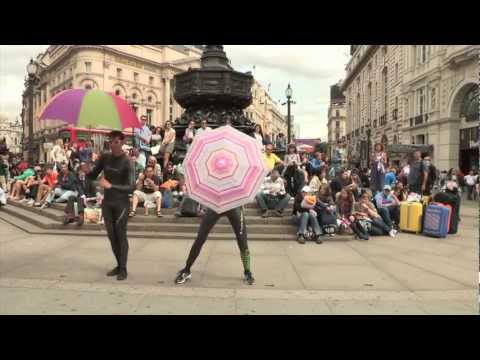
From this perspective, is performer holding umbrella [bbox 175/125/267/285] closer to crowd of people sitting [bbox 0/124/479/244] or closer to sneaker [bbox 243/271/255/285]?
sneaker [bbox 243/271/255/285]

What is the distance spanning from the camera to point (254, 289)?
4.68 meters

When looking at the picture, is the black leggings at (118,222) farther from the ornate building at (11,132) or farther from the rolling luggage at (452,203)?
the ornate building at (11,132)

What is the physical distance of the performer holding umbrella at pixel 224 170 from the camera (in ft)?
14.5

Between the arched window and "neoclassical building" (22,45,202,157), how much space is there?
47299 mm

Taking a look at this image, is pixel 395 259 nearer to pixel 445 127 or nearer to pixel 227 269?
pixel 227 269

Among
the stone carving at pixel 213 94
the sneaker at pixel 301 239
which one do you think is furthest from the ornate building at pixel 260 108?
the sneaker at pixel 301 239

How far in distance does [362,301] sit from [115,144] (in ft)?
12.3

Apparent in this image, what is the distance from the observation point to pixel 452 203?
8.93m

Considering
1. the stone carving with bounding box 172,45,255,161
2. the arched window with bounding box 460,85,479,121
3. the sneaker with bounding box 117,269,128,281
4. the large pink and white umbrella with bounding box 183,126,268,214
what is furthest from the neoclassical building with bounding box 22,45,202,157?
the large pink and white umbrella with bounding box 183,126,268,214

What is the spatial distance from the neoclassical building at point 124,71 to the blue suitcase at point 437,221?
5738cm

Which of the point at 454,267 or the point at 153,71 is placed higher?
the point at 153,71

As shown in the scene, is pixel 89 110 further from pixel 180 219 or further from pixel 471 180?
pixel 471 180

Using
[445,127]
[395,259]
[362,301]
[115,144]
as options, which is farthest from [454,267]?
[445,127]

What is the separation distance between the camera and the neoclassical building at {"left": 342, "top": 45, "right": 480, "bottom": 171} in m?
28.8
